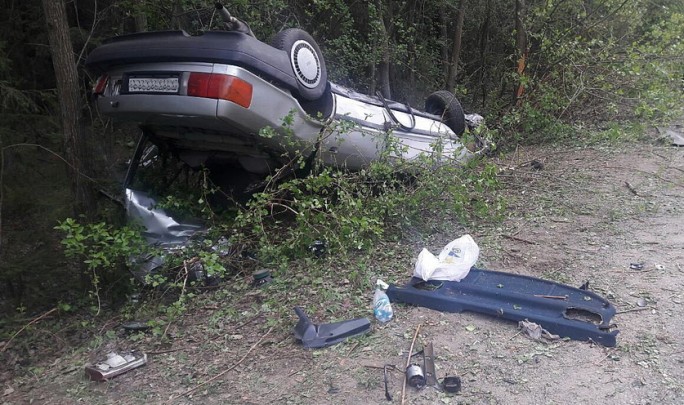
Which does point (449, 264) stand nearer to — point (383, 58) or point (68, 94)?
point (68, 94)

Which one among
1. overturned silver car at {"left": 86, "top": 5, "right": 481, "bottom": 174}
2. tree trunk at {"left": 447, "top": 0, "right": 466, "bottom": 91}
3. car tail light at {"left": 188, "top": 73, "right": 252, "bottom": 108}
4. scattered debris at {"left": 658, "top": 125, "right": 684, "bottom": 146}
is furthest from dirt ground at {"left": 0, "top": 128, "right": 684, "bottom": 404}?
tree trunk at {"left": 447, "top": 0, "right": 466, "bottom": 91}

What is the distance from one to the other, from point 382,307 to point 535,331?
904 millimetres

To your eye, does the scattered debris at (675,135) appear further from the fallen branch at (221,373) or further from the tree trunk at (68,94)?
the tree trunk at (68,94)

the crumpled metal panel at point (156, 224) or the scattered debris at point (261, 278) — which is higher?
the crumpled metal panel at point (156, 224)

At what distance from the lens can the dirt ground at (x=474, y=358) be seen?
2.77 m

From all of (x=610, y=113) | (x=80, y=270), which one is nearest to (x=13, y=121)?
(x=80, y=270)

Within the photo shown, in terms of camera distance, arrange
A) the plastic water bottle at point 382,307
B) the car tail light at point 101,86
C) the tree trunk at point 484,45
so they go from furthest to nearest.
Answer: the tree trunk at point 484,45, the car tail light at point 101,86, the plastic water bottle at point 382,307

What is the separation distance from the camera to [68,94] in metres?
4.87

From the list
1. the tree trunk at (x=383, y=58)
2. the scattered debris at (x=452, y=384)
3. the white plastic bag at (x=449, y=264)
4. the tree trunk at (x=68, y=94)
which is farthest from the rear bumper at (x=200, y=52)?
the tree trunk at (x=383, y=58)

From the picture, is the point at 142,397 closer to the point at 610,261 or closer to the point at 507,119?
the point at 610,261

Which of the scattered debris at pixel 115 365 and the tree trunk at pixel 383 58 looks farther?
the tree trunk at pixel 383 58

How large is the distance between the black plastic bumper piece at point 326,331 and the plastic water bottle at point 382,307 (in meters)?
0.12

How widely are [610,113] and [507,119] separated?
269 cm

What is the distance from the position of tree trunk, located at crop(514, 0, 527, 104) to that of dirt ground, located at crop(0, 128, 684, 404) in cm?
566
